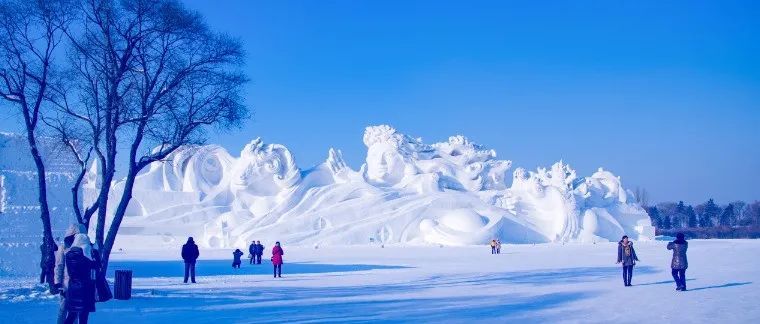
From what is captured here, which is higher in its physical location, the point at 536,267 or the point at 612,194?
the point at 612,194

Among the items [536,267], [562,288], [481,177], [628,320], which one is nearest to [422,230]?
[481,177]

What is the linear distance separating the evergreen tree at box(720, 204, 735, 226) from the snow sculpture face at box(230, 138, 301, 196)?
71.3 m

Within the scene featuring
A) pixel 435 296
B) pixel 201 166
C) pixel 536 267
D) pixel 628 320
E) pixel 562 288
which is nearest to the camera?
pixel 628 320

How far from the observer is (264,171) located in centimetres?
5197

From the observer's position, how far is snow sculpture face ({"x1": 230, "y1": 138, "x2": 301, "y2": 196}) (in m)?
51.6

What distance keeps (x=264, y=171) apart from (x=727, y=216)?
74284mm

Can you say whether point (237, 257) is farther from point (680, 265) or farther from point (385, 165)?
point (385, 165)

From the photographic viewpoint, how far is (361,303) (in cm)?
1327

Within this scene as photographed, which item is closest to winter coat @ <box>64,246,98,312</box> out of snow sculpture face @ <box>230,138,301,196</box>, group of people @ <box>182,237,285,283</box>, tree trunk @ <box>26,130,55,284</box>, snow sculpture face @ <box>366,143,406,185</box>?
tree trunk @ <box>26,130,55,284</box>

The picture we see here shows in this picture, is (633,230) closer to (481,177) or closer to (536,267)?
(481,177)

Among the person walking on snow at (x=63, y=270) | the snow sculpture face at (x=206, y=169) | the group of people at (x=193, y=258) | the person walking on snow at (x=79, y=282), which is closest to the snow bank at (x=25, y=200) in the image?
the group of people at (x=193, y=258)

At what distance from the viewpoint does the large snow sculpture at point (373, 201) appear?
47.4 metres

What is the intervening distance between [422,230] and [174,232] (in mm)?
16768

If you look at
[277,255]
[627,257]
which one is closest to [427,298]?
[627,257]
